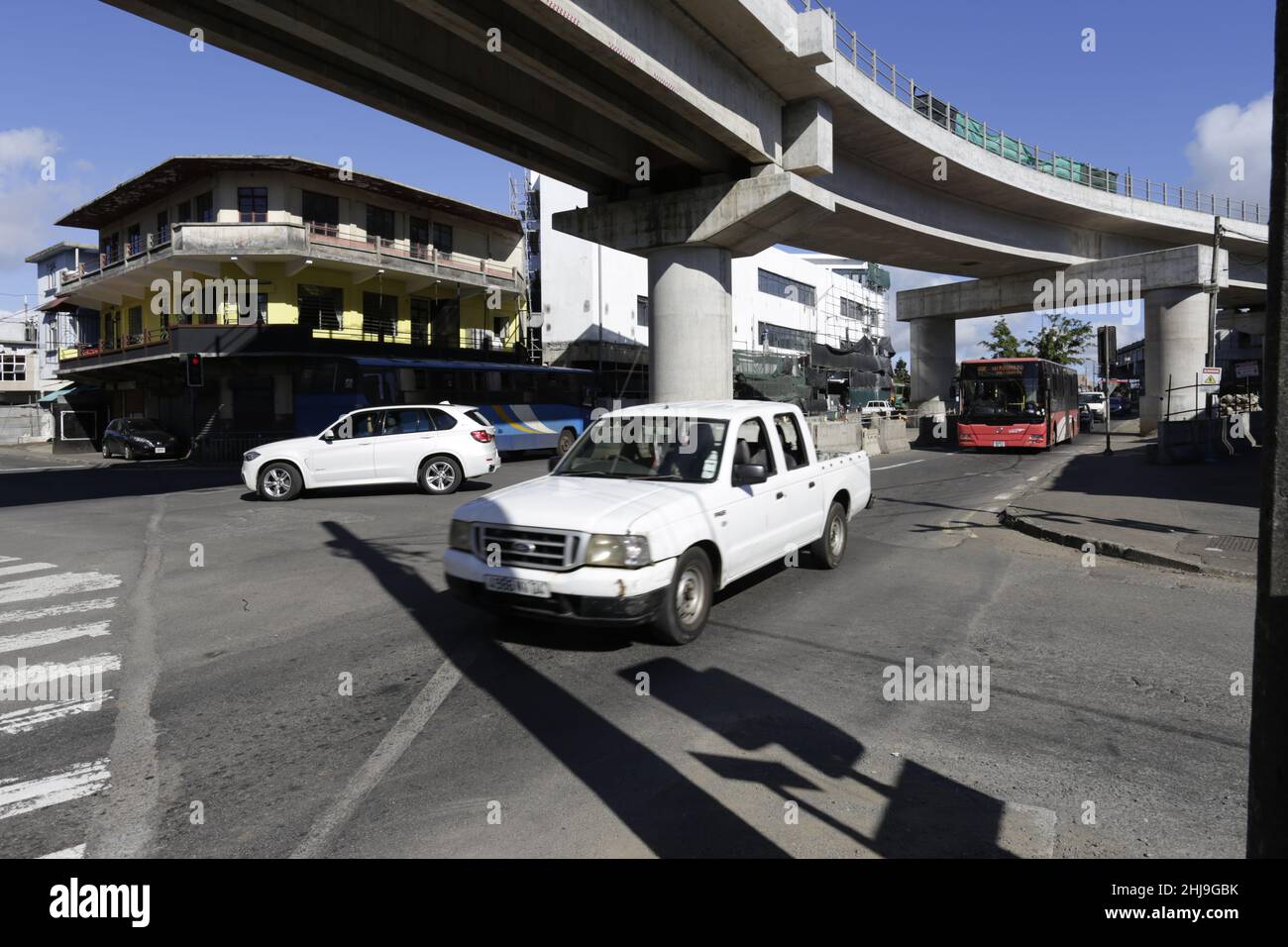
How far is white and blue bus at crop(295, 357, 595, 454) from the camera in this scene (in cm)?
2478

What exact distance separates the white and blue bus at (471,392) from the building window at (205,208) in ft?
30.5

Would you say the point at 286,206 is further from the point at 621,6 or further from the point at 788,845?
the point at 788,845

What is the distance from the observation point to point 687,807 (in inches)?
138

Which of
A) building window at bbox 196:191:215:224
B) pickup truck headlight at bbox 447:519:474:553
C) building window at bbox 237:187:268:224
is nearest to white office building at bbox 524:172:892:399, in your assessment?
building window at bbox 237:187:268:224

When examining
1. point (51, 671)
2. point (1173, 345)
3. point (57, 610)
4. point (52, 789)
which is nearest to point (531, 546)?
point (52, 789)

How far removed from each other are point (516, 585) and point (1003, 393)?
24.5 metres

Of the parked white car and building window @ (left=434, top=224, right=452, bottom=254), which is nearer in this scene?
building window @ (left=434, top=224, right=452, bottom=254)

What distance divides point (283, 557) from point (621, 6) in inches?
418

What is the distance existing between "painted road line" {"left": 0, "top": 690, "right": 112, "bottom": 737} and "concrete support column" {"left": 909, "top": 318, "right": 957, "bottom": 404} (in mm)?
38612

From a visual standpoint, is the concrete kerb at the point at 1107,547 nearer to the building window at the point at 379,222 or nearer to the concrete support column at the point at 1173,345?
the concrete support column at the point at 1173,345

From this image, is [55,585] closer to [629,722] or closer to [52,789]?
[52,789]

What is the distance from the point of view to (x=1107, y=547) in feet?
30.9

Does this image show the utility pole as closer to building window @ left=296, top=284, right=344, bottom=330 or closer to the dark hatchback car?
building window @ left=296, top=284, right=344, bottom=330

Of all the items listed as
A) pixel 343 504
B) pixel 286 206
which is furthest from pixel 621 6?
pixel 286 206
